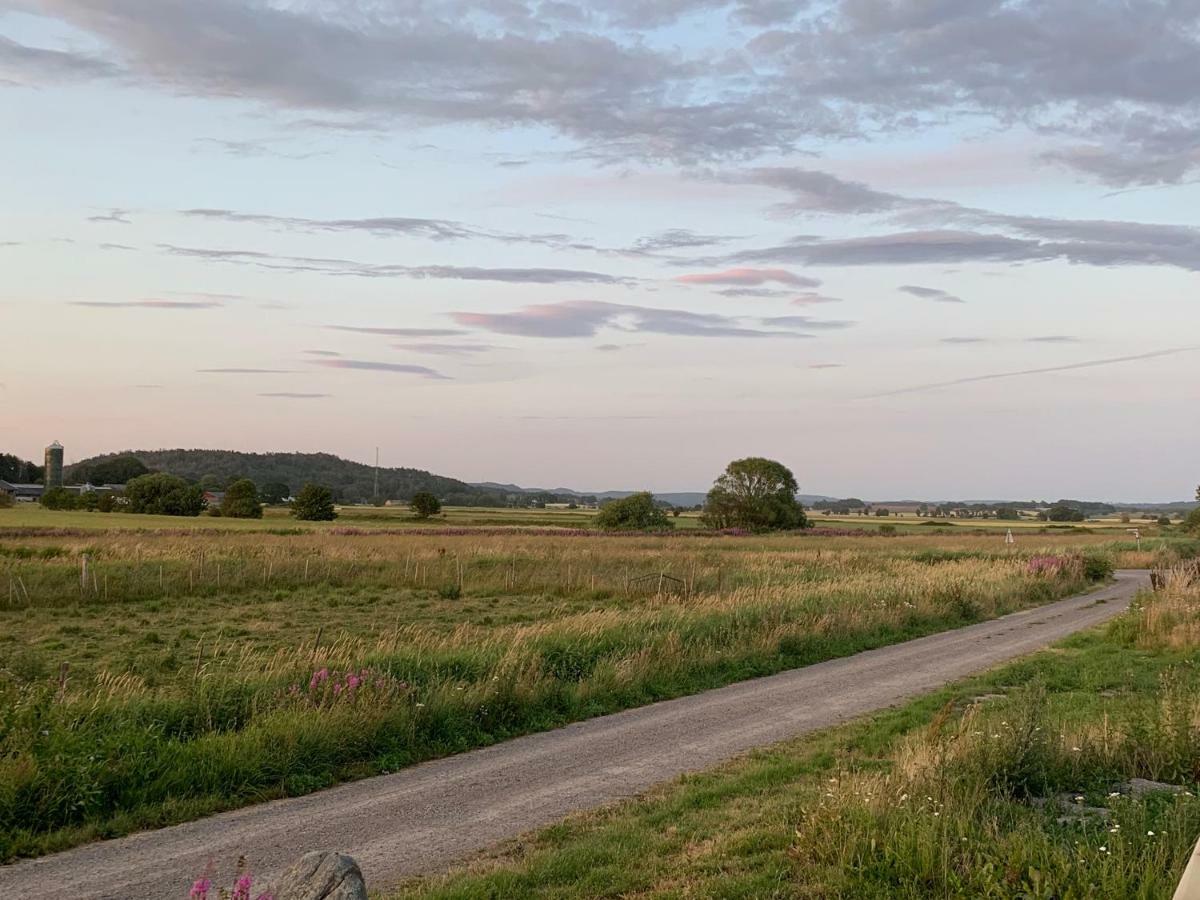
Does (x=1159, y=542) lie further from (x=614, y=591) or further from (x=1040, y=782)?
(x=1040, y=782)

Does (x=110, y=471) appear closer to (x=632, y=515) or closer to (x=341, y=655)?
(x=632, y=515)

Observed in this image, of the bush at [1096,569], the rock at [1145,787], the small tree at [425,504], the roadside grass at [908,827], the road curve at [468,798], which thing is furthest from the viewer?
the small tree at [425,504]

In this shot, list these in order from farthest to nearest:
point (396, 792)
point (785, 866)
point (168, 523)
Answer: point (168, 523) → point (396, 792) → point (785, 866)

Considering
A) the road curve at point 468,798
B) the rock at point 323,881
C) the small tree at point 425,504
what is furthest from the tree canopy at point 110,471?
the rock at point 323,881

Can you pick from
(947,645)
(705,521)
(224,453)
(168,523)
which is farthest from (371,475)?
(947,645)

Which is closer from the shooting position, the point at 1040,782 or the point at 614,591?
the point at 1040,782

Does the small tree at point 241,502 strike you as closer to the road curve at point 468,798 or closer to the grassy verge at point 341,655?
the grassy verge at point 341,655

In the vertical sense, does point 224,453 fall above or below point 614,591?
above

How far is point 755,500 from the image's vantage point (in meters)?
100

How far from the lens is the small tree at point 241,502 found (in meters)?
96.2

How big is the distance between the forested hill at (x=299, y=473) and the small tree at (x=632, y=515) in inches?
2251

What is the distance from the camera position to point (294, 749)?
9.44m

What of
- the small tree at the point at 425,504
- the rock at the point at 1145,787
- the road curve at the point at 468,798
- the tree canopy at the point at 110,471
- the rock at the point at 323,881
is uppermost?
the tree canopy at the point at 110,471

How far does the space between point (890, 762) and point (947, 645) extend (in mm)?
11335
